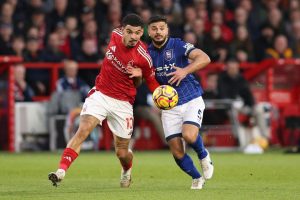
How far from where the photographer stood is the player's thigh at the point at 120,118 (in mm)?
12227

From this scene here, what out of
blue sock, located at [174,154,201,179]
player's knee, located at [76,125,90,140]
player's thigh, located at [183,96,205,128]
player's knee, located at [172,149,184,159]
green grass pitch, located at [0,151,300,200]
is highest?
player's thigh, located at [183,96,205,128]

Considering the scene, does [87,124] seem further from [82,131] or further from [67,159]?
[67,159]

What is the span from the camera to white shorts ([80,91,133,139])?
39.7 ft

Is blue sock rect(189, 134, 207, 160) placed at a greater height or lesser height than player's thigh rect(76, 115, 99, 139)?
lesser

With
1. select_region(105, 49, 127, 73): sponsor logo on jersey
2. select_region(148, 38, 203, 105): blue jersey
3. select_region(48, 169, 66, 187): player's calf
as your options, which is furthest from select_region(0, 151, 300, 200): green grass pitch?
select_region(105, 49, 127, 73): sponsor logo on jersey

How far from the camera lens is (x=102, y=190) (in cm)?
1173

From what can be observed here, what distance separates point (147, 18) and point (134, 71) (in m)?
11.2

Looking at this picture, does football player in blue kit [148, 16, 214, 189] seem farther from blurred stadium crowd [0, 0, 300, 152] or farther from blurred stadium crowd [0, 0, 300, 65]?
blurred stadium crowd [0, 0, 300, 65]

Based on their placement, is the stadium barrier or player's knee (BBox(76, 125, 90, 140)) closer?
player's knee (BBox(76, 125, 90, 140))

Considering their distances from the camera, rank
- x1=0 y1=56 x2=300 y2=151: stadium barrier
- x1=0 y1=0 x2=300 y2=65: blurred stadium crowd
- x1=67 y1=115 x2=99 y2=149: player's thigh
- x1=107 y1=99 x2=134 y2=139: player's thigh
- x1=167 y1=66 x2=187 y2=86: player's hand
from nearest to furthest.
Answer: x1=67 y1=115 x2=99 y2=149: player's thigh, x1=167 y1=66 x2=187 y2=86: player's hand, x1=107 y1=99 x2=134 y2=139: player's thigh, x1=0 y1=0 x2=300 y2=65: blurred stadium crowd, x1=0 y1=56 x2=300 y2=151: stadium barrier

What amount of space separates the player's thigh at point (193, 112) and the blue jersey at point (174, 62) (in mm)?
68

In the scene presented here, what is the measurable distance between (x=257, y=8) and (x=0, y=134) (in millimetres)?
8535

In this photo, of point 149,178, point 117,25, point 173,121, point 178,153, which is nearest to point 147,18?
point 117,25

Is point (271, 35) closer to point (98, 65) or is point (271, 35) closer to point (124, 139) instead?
point (98, 65)
